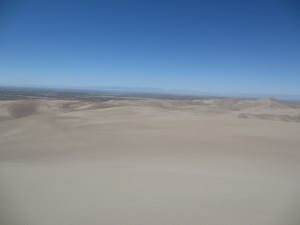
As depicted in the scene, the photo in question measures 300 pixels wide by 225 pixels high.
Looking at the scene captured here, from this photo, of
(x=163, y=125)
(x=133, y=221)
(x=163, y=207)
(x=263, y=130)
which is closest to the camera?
(x=133, y=221)

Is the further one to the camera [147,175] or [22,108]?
[22,108]

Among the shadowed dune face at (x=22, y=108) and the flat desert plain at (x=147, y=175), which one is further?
the shadowed dune face at (x=22, y=108)

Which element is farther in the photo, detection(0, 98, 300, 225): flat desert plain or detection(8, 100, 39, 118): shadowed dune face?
detection(8, 100, 39, 118): shadowed dune face

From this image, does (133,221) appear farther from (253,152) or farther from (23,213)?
(253,152)

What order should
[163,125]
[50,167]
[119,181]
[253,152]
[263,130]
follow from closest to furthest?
1. [119,181]
2. [50,167]
3. [253,152]
4. [263,130]
5. [163,125]

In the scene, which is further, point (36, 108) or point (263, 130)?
point (36, 108)

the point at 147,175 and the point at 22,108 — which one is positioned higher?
the point at 22,108

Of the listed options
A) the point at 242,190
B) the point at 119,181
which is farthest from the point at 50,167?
the point at 242,190
